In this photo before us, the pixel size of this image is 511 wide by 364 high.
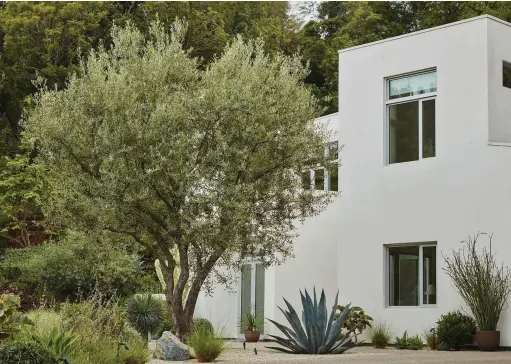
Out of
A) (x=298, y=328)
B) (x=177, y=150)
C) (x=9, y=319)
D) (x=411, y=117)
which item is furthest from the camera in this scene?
(x=411, y=117)

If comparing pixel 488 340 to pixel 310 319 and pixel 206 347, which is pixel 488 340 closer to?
pixel 310 319

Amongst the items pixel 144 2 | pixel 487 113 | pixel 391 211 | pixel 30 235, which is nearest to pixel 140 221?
pixel 391 211

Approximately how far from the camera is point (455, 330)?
18.1 metres

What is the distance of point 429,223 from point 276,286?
16.1 ft

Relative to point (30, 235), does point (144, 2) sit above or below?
above

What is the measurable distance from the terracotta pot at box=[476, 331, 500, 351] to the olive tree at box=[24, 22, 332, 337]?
15.0ft

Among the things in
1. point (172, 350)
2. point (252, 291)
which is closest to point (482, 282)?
point (172, 350)

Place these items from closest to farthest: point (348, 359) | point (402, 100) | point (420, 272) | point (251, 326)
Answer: point (348, 359) → point (420, 272) → point (402, 100) → point (251, 326)

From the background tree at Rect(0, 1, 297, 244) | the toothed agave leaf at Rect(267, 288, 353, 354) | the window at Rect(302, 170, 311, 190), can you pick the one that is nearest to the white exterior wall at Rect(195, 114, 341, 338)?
the window at Rect(302, 170, 311, 190)

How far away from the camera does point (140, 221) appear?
1734cm

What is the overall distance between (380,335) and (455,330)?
206 cm

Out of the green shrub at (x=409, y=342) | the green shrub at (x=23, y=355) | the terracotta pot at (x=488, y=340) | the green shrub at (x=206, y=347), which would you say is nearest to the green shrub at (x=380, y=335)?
the green shrub at (x=409, y=342)

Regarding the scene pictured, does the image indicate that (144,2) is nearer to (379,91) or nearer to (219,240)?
(379,91)

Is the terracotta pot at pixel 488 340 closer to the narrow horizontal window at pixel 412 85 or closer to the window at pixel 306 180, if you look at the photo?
the window at pixel 306 180
